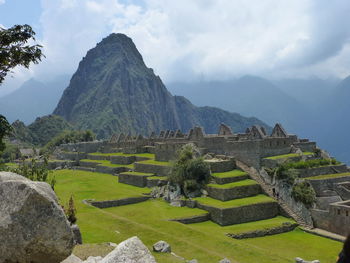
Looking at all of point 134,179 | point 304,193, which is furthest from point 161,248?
point 134,179

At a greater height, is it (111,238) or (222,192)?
(222,192)

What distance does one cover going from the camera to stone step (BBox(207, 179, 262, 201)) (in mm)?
24234

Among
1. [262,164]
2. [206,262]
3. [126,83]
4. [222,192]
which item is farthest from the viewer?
[126,83]

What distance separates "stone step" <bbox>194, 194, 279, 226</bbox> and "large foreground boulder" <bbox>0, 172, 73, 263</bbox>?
16.0m

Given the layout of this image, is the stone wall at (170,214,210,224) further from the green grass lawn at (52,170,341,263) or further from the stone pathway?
the stone pathway

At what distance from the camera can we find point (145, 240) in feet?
52.9

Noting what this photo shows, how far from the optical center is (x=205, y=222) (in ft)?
74.0

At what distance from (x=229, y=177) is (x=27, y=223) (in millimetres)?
19959

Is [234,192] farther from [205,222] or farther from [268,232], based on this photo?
[268,232]

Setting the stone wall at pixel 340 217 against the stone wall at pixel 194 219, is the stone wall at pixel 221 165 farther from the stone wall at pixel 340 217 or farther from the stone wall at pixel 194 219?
the stone wall at pixel 340 217

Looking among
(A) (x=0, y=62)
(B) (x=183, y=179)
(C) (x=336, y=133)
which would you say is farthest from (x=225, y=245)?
(C) (x=336, y=133)

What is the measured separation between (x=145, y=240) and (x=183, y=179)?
11220 millimetres

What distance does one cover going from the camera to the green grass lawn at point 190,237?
15.2m

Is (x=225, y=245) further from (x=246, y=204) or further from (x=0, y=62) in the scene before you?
(x=0, y=62)
